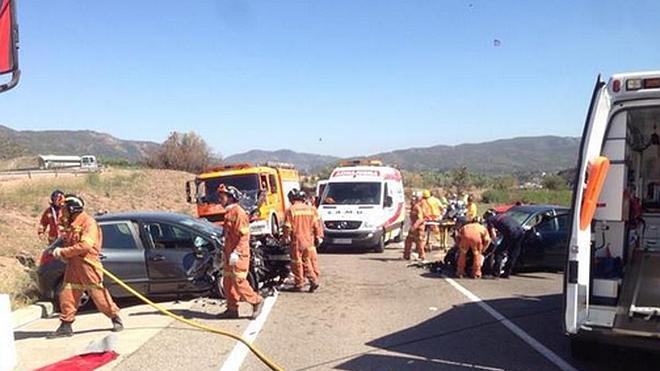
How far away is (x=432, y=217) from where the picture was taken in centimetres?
1647

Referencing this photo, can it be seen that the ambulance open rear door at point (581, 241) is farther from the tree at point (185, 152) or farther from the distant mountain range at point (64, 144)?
the distant mountain range at point (64, 144)

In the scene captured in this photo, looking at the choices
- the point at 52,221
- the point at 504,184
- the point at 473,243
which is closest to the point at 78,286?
the point at 52,221

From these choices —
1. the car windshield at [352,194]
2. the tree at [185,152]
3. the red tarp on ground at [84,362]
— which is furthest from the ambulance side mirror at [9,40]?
the tree at [185,152]

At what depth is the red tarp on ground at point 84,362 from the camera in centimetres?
624

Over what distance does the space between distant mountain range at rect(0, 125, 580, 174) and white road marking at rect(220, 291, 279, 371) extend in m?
113

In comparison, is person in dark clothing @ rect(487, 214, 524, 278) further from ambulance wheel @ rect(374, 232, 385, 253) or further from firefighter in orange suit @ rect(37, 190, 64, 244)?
firefighter in orange suit @ rect(37, 190, 64, 244)

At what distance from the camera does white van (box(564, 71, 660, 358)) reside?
5.58m

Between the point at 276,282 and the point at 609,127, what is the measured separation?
6.43m

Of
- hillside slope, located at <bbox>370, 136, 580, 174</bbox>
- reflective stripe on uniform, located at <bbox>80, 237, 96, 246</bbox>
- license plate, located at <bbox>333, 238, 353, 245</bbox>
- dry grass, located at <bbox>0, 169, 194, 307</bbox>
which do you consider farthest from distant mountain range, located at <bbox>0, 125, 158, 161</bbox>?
reflective stripe on uniform, located at <bbox>80, 237, 96, 246</bbox>

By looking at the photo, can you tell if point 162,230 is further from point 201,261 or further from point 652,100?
point 652,100

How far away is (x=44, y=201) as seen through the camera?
2925 cm

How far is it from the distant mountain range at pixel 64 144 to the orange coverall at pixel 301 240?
315 ft

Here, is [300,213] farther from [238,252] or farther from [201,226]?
[238,252]

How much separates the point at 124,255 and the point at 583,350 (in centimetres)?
635
